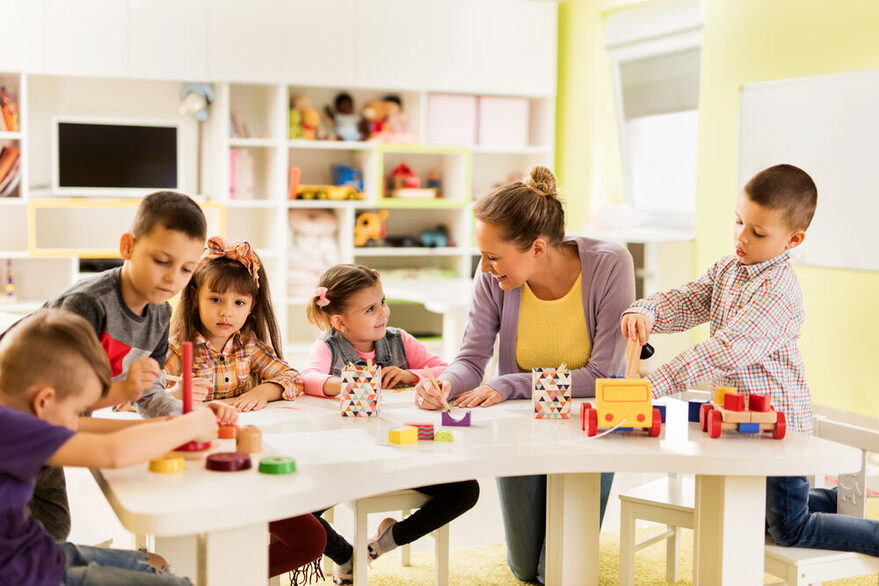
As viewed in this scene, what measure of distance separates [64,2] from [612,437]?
451cm

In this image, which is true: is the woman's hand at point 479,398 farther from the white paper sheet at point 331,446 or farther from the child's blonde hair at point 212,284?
the child's blonde hair at point 212,284

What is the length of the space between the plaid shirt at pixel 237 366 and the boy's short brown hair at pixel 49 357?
695 mm

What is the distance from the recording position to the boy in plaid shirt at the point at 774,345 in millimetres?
1964

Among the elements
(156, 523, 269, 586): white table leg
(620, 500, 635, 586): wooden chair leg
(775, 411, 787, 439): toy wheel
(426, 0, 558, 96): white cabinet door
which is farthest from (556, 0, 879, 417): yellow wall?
(156, 523, 269, 586): white table leg

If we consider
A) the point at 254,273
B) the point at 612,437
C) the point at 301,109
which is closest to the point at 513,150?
the point at 301,109

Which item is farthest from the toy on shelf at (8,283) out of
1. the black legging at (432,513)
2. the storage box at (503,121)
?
the black legging at (432,513)

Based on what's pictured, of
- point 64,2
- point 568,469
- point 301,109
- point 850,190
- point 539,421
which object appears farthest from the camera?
point 301,109

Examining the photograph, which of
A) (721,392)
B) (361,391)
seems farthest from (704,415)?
(361,391)

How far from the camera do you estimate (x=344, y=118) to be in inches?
238

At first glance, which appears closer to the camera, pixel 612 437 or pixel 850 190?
pixel 612 437

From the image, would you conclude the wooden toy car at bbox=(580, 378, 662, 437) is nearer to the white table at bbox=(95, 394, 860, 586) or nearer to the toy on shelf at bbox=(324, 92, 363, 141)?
the white table at bbox=(95, 394, 860, 586)

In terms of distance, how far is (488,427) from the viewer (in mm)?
1959

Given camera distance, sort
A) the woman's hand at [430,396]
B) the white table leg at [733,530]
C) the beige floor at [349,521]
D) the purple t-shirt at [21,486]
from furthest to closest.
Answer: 1. the beige floor at [349,521]
2. the woman's hand at [430,396]
3. the white table leg at [733,530]
4. the purple t-shirt at [21,486]

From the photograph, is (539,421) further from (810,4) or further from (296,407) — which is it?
(810,4)
